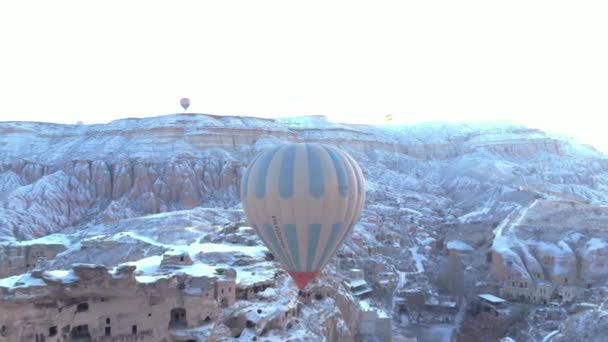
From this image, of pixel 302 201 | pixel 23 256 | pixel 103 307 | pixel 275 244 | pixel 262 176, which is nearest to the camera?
pixel 302 201

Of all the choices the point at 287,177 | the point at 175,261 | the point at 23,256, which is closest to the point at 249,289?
the point at 175,261

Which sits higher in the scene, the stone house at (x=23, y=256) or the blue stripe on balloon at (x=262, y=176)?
the blue stripe on balloon at (x=262, y=176)

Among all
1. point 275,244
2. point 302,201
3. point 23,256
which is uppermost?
point 302,201

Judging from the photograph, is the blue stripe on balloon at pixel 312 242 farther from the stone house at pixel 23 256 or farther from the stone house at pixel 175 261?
the stone house at pixel 23 256

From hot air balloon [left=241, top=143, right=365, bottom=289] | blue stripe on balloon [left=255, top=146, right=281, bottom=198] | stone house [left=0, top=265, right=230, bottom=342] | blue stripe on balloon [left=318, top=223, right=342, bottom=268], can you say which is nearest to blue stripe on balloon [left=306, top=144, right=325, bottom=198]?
hot air balloon [left=241, top=143, right=365, bottom=289]

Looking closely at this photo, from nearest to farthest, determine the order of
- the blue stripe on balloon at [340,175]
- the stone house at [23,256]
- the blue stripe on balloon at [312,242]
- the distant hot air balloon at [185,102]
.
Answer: the blue stripe on balloon at [340,175] < the blue stripe on balloon at [312,242] < the stone house at [23,256] < the distant hot air balloon at [185,102]

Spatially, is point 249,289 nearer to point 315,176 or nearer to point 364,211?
point 315,176

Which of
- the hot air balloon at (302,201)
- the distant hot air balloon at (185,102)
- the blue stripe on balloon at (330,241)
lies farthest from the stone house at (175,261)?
the distant hot air balloon at (185,102)
